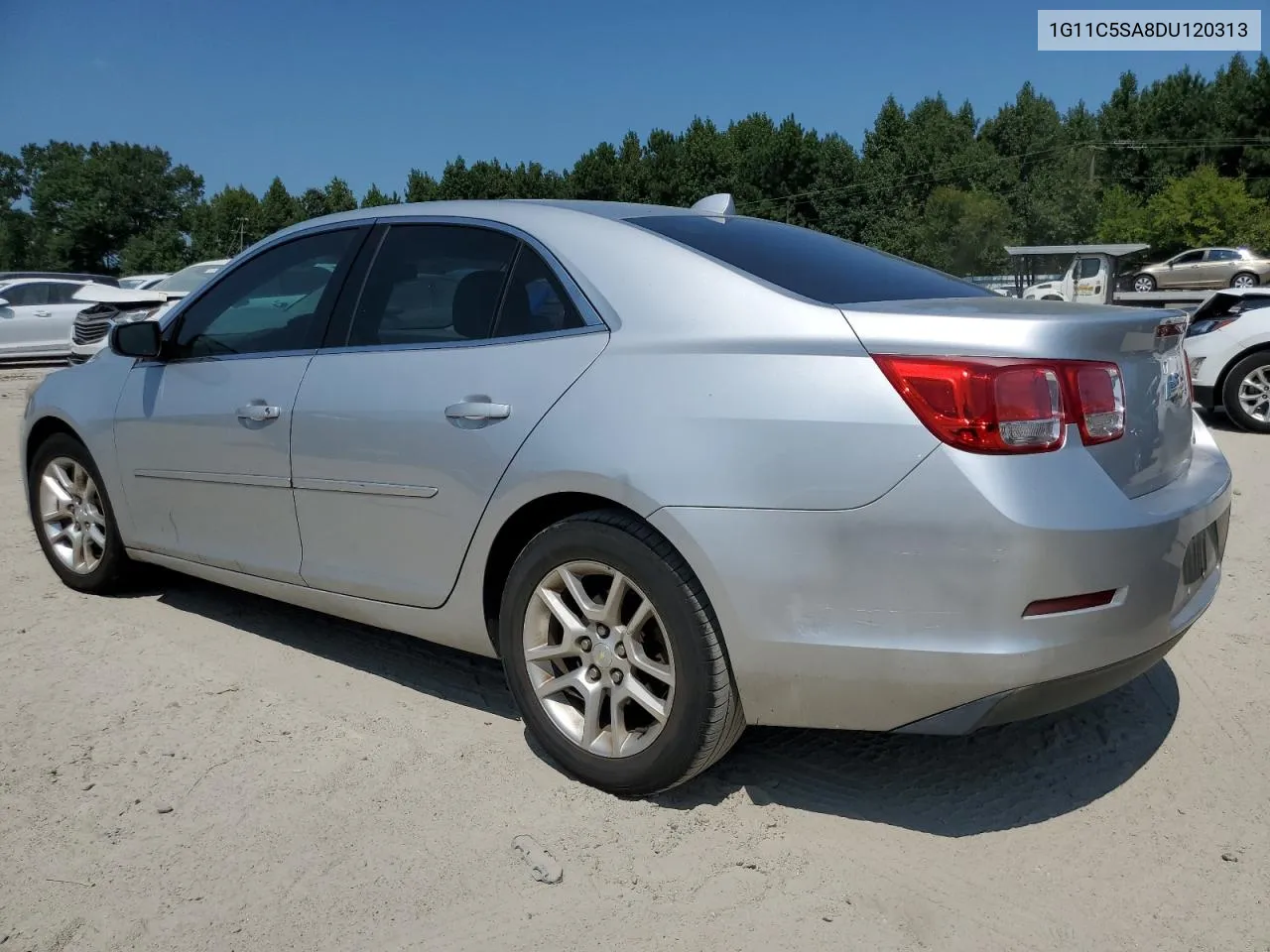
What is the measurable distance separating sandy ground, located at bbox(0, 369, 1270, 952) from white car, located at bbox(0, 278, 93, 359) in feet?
53.0

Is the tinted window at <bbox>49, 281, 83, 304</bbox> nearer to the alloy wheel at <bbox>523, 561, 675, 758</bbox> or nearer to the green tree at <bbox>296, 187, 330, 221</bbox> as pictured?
the alloy wheel at <bbox>523, 561, 675, 758</bbox>

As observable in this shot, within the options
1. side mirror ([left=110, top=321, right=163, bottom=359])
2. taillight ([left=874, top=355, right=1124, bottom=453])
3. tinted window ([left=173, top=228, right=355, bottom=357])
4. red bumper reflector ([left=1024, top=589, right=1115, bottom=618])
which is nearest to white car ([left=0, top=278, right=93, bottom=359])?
side mirror ([left=110, top=321, right=163, bottom=359])

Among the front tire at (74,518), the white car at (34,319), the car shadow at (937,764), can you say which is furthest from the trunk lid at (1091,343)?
the white car at (34,319)

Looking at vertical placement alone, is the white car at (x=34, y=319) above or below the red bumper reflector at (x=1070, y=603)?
above

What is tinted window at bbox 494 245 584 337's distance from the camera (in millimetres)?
2938

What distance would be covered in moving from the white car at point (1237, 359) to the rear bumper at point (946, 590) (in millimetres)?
8033

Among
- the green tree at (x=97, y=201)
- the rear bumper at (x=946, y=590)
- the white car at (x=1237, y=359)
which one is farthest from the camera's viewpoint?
the green tree at (x=97, y=201)

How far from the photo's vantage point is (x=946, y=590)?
90.2 inches

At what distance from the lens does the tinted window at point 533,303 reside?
294 centimetres

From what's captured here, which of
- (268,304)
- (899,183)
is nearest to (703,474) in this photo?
(268,304)

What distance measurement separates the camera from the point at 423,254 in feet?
11.2

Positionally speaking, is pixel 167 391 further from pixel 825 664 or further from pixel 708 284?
pixel 825 664

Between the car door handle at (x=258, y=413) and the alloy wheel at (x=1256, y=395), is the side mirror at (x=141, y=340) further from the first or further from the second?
the alloy wheel at (x=1256, y=395)

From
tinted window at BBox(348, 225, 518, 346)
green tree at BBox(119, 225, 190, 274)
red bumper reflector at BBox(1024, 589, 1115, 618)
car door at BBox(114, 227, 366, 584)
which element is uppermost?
green tree at BBox(119, 225, 190, 274)
